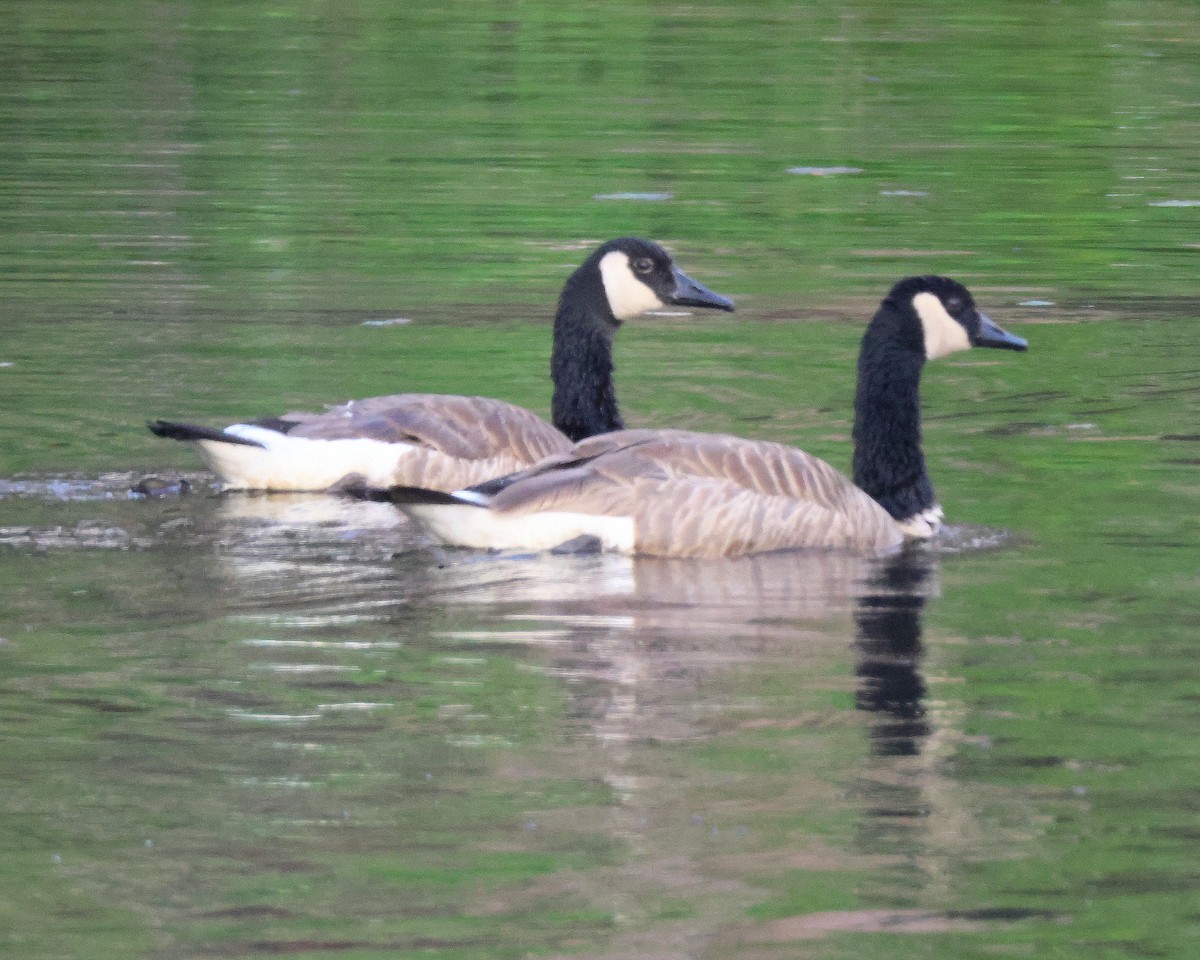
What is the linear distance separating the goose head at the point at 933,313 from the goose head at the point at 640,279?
142 cm

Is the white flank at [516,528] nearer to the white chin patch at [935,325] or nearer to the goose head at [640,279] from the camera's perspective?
the white chin patch at [935,325]

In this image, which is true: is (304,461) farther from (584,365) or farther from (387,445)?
(584,365)

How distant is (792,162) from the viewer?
25.8m

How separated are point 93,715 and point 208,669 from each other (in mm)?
659

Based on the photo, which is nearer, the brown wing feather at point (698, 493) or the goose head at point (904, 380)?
the brown wing feather at point (698, 493)

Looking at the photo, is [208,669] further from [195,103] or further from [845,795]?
[195,103]

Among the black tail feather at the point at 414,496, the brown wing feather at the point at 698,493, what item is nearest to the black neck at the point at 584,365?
the brown wing feather at the point at 698,493

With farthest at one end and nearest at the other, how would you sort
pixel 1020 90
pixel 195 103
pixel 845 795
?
1. pixel 1020 90
2. pixel 195 103
3. pixel 845 795

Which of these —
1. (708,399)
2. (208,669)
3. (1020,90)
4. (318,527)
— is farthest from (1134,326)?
(1020,90)

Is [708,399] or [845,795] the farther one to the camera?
[708,399]

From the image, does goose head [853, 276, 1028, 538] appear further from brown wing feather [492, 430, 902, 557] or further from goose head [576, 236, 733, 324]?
goose head [576, 236, 733, 324]

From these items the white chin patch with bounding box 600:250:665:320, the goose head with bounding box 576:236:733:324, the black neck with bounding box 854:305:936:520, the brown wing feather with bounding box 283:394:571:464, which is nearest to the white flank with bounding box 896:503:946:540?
the black neck with bounding box 854:305:936:520

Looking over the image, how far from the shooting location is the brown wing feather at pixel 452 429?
40.5ft

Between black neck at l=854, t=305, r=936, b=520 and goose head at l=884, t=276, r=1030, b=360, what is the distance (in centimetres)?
11
